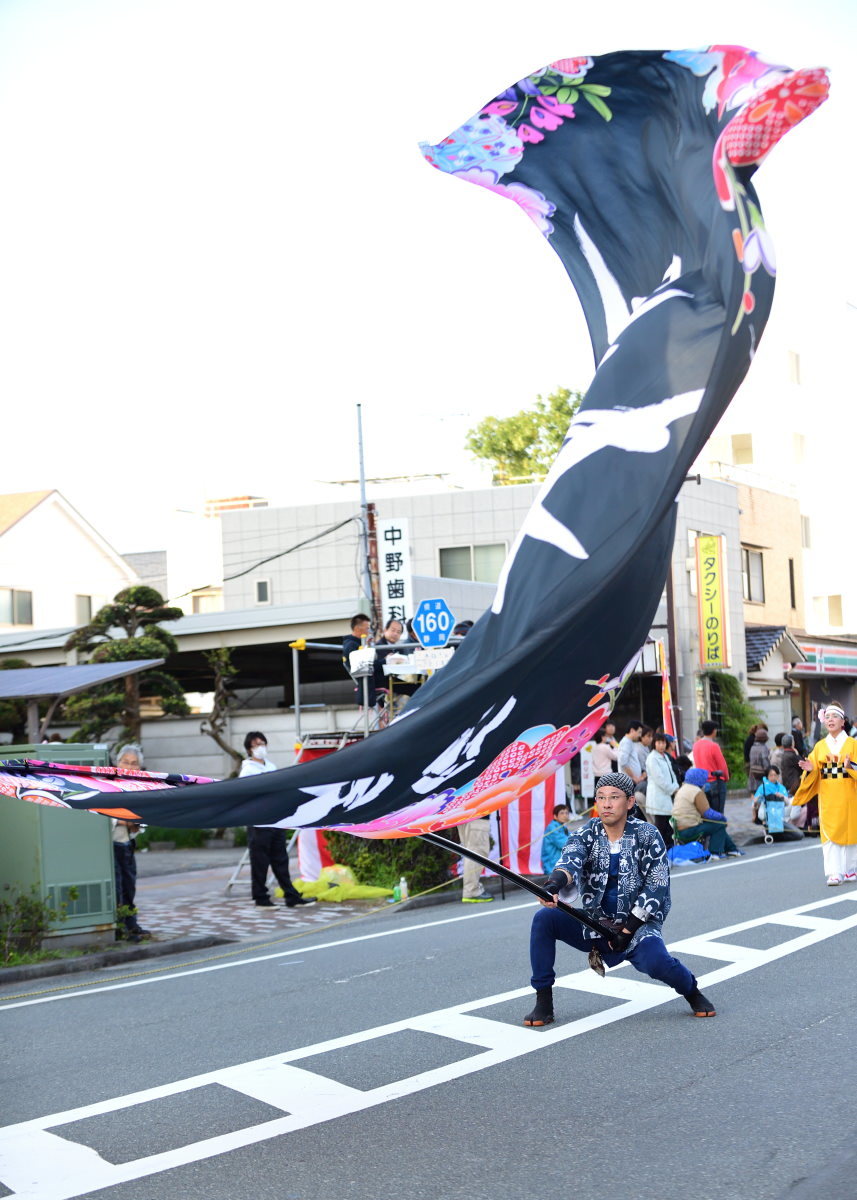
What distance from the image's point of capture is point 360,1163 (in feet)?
17.5

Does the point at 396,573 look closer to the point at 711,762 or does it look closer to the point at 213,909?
the point at 711,762

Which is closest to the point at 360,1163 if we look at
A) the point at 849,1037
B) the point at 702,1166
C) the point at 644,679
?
the point at 702,1166

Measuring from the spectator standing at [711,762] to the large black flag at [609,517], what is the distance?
48.6 ft

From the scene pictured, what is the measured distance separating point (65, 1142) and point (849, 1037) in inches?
164

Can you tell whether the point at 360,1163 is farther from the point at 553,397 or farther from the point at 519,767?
the point at 553,397

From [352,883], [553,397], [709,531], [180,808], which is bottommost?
[352,883]

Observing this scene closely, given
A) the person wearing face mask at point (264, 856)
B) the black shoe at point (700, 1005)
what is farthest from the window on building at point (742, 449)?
the black shoe at point (700, 1005)

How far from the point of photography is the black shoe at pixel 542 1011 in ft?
25.2

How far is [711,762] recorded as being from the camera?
18.8 meters

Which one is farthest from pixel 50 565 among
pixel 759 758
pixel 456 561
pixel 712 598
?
pixel 759 758

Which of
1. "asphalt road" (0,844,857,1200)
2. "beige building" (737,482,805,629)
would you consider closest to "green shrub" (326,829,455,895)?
"asphalt road" (0,844,857,1200)

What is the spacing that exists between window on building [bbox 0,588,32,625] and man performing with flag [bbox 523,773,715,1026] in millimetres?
32801

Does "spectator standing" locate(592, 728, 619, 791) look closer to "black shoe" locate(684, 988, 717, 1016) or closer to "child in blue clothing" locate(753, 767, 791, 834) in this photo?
"child in blue clothing" locate(753, 767, 791, 834)

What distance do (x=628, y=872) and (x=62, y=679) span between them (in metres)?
11.8
